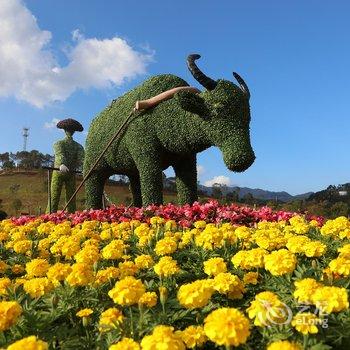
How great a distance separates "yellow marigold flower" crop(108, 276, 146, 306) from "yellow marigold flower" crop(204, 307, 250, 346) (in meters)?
0.63

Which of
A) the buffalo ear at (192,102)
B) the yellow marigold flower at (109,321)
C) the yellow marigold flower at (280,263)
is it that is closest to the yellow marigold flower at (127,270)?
the yellow marigold flower at (109,321)

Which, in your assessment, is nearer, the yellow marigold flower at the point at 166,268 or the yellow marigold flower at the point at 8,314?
the yellow marigold flower at the point at 8,314

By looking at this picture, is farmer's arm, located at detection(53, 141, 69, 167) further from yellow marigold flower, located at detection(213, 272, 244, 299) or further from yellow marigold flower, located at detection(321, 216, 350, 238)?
yellow marigold flower, located at detection(213, 272, 244, 299)

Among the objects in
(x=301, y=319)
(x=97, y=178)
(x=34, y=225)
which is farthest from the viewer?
(x=97, y=178)

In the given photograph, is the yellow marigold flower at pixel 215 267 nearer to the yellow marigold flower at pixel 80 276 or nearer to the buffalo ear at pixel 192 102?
the yellow marigold flower at pixel 80 276

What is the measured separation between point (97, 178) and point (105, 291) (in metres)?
8.93

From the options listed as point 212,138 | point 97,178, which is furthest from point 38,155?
point 212,138

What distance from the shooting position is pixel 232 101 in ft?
29.8

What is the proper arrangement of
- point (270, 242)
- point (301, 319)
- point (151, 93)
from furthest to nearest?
point (151, 93) → point (270, 242) → point (301, 319)

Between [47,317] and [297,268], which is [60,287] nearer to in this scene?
[47,317]

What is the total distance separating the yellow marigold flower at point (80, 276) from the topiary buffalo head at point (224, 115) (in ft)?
19.9

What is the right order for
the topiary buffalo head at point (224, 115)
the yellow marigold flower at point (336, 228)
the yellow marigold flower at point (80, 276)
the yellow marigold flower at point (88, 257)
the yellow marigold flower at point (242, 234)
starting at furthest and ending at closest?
the topiary buffalo head at point (224, 115) → the yellow marigold flower at point (336, 228) → the yellow marigold flower at point (242, 234) → the yellow marigold flower at point (88, 257) → the yellow marigold flower at point (80, 276)

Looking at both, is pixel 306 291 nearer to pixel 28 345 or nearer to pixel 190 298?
pixel 190 298

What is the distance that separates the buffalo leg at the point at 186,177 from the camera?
10.8 metres
